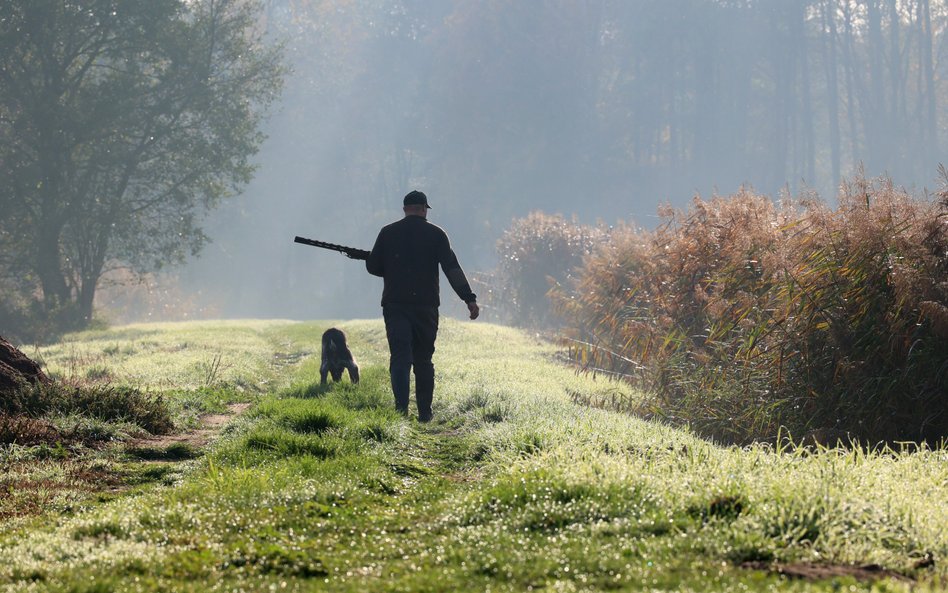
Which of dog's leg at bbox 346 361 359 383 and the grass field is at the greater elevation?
dog's leg at bbox 346 361 359 383

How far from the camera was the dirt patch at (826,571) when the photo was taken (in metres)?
4.17

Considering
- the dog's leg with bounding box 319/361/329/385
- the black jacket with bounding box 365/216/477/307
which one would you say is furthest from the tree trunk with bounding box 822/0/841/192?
the black jacket with bounding box 365/216/477/307

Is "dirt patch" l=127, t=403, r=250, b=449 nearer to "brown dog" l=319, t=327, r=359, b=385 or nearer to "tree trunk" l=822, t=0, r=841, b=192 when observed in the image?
"brown dog" l=319, t=327, r=359, b=385

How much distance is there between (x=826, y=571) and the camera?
4234 mm

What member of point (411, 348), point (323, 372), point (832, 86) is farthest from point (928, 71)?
point (411, 348)

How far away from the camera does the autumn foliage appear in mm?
9133

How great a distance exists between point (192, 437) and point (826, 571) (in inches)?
281

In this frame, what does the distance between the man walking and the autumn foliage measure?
3.26 m

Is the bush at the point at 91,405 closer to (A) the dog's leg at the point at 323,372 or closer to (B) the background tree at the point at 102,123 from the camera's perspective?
(A) the dog's leg at the point at 323,372

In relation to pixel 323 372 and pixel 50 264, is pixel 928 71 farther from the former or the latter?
pixel 323 372

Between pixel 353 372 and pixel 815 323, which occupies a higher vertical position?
pixel 815 323

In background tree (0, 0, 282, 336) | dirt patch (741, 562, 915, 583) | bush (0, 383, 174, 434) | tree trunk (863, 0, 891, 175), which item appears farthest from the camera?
tree trunk (863, 0, 891, 175)

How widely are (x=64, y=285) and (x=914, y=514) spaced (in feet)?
116

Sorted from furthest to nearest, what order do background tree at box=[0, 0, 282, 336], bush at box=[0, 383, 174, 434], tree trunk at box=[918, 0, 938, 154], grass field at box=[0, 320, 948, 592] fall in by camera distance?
tree trunk at box=[918, 0, 938, 154] → background tree at box=[0, 0, 282, 336] → bush at box=[0, 383, 174, 434] → grass field at box=[0, 320, 948, 592]
